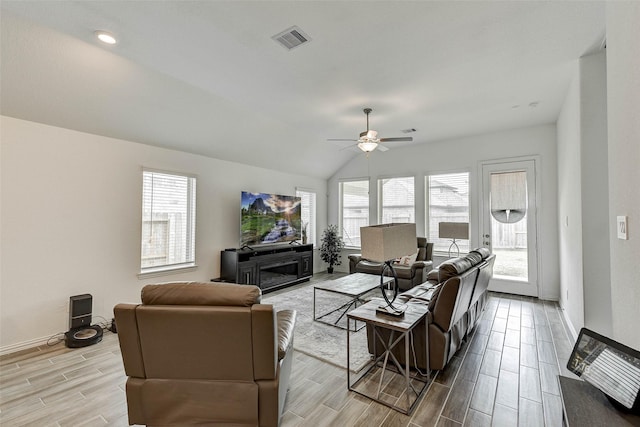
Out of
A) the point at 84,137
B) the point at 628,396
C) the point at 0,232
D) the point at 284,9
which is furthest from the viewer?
the point at 84,137

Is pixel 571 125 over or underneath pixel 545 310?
over

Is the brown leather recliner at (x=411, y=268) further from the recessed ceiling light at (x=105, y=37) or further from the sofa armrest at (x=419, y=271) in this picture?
the recessed ceiling light at (x=105, y=37)

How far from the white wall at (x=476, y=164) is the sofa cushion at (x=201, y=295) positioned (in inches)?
198

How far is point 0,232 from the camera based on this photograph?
291cm

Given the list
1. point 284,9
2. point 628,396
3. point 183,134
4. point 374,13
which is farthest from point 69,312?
point 628,396

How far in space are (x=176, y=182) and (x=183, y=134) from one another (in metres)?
0.79

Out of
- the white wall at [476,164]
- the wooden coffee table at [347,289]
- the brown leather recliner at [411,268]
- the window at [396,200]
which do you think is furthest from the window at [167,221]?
the window at [396,200]

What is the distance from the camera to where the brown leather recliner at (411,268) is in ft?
16.5

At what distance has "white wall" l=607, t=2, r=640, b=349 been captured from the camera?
1268mm

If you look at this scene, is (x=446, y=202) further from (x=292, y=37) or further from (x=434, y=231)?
(x=292, y=37)

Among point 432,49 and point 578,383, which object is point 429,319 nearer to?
point 578,383

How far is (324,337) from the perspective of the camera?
332 cm

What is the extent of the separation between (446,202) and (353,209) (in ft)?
7.27

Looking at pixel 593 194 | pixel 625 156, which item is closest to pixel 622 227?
pixel 625 156
